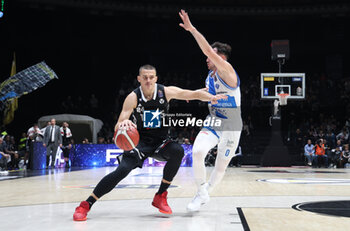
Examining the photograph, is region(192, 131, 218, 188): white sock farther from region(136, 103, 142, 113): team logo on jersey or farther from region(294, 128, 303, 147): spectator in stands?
region(294, 128, 303, 147): spectator in stands

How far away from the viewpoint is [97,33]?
2575 centimetres

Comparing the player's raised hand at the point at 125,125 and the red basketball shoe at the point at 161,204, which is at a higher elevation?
the player's raised hand at the point at 125,125

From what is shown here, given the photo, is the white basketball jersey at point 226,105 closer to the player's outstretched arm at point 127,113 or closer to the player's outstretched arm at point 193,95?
the player's outstretched arm at point 193,95

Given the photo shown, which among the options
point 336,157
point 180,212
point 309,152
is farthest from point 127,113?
point 309,152

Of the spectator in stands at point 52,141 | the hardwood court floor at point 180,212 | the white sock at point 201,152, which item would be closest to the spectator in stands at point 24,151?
the spectator in stands at point 52,141

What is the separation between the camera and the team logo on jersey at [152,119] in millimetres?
4430

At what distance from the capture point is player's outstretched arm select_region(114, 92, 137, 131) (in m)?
4.05

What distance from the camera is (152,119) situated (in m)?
4.44

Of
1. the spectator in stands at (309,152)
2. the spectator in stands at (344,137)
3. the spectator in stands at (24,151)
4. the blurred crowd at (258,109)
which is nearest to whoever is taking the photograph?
the spectator in stands at (24,151)

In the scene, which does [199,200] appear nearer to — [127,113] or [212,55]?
[127,113]

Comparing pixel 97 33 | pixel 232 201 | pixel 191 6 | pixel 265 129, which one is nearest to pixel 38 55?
pixel 97 33

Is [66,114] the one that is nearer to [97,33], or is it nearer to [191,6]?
[97,33]

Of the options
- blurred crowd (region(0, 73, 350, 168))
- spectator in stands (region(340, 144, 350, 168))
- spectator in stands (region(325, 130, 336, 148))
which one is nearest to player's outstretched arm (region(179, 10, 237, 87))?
spectator in stands (region(340, 144, 350, 168))

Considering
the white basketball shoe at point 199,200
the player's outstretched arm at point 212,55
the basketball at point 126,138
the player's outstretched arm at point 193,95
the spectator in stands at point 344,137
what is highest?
the player's outstretched arm at point 212,55
